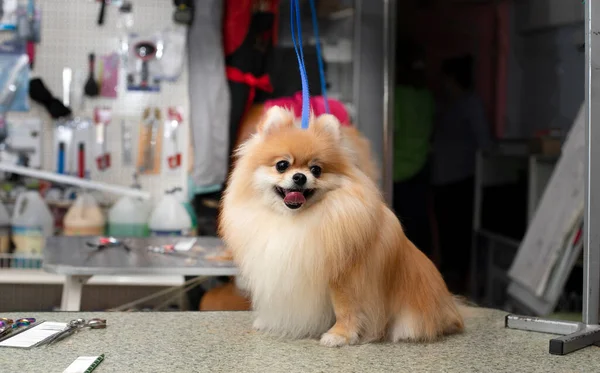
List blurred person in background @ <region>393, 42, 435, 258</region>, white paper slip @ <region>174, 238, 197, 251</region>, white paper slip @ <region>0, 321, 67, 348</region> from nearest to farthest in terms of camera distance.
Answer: white paper slip @ <region>0, 321, 67, 348</region> < white paper slip @ <region>174, 238, 197, 251</region> < blurred person in background @ <region>393, 42, 435, 258</region>

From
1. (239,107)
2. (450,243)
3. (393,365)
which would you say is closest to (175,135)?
(239,107)

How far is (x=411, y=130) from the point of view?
412cm

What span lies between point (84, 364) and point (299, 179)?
1.63 ft

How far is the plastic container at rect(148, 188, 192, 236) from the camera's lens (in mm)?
3355

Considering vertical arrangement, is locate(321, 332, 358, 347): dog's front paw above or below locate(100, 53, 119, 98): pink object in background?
below

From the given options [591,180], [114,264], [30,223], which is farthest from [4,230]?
[591,180]

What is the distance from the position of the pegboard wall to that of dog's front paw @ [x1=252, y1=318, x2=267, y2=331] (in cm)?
214

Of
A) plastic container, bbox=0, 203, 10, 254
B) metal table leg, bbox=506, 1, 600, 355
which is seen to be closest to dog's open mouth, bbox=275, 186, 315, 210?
metal table leg, bbox=506, 1, 600, 355

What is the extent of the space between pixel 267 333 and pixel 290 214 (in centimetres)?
28

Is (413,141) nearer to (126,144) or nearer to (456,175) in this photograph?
(456,175)

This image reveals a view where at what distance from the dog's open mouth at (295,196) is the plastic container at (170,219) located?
6.95ft

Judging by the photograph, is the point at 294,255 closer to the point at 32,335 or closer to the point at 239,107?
the point at 32,335

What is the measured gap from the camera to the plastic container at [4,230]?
10.6ft

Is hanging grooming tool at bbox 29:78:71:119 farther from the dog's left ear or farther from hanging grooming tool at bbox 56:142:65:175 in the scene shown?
the dog's left ear
